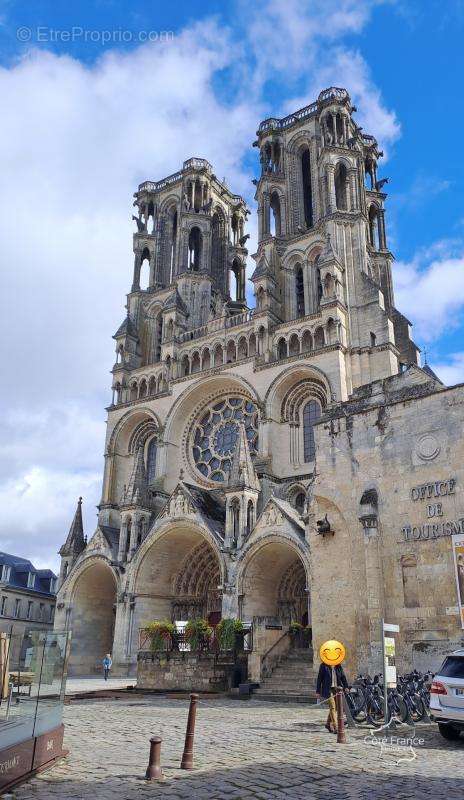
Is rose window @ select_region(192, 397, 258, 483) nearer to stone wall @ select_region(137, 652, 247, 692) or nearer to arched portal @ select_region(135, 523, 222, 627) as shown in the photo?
arched portal @ select_region(135, 523, 222, 627)

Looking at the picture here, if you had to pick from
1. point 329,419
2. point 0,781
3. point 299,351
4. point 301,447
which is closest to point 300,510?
point 301,447

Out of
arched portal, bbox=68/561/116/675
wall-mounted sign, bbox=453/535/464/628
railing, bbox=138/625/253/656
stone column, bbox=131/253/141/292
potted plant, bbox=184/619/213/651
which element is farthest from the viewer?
stone column, bbox=131/253/141/292

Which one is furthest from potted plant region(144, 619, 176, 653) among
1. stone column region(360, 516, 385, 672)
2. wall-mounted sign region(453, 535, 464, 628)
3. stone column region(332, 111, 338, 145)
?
stone column region(332, 111, 338, 145)

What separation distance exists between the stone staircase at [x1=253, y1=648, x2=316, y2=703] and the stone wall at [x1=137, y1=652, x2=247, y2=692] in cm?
100

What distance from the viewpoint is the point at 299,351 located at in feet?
104

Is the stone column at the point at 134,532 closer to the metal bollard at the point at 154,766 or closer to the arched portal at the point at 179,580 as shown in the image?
the arched portal at the point at 179,580

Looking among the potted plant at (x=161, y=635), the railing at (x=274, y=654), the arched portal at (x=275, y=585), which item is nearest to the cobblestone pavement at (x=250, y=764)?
the railing at (x=274, y=654)

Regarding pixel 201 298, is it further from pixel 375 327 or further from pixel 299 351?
pixel 375 327

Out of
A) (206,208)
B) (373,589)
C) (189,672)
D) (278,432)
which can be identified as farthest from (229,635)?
(206,208)

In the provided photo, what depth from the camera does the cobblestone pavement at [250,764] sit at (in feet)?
20.3

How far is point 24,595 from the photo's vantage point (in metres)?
40.9

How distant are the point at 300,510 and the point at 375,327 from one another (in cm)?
963

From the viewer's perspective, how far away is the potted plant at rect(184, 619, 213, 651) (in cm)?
1955

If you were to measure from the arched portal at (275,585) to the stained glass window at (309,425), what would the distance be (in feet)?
18.1
